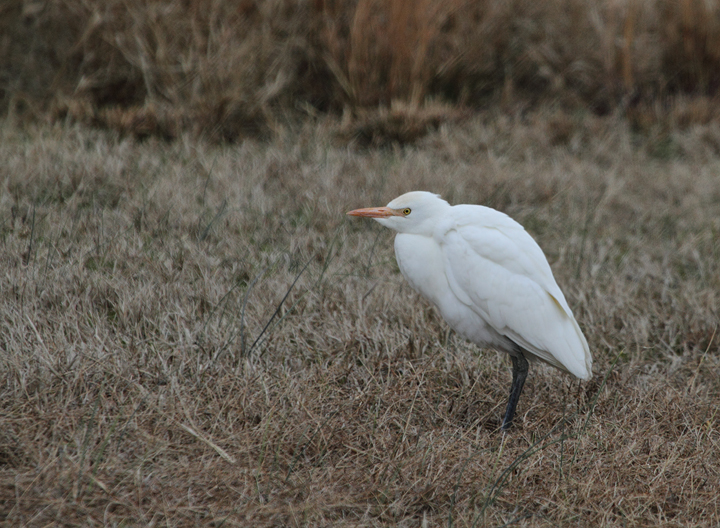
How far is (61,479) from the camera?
1847 mm

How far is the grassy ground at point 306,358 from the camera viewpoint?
2002 mm

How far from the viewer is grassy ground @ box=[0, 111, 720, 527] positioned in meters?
2.00

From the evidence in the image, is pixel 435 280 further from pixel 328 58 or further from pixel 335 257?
pixel 328 58

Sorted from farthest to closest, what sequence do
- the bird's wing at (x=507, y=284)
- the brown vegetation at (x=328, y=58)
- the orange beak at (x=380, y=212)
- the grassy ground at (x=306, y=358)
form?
the brown vegetation at (x=328, y=58) → the orange beak at (x=380, y=212) → the bird's wing at (x=507, y=284) → the grassy ground at (x=306, y=358)

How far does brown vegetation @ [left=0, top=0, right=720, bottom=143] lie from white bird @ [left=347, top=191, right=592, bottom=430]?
266 centimetres

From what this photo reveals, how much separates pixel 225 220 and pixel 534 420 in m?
1.81

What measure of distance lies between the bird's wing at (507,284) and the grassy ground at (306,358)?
0.24m

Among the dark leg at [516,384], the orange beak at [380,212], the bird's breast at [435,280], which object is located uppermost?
the orange beak at [380,212]

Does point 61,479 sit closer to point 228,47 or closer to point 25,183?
point 25,183

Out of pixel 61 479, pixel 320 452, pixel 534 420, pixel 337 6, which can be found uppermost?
pixel 337 6

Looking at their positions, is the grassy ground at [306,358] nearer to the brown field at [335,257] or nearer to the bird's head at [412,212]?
the brown field at [335,257]

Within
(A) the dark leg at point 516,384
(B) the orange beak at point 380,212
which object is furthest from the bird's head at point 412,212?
(A) the dark leg at point 516,384

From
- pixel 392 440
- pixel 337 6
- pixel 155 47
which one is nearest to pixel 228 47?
pixel 155 47

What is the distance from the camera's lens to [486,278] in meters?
2.42
